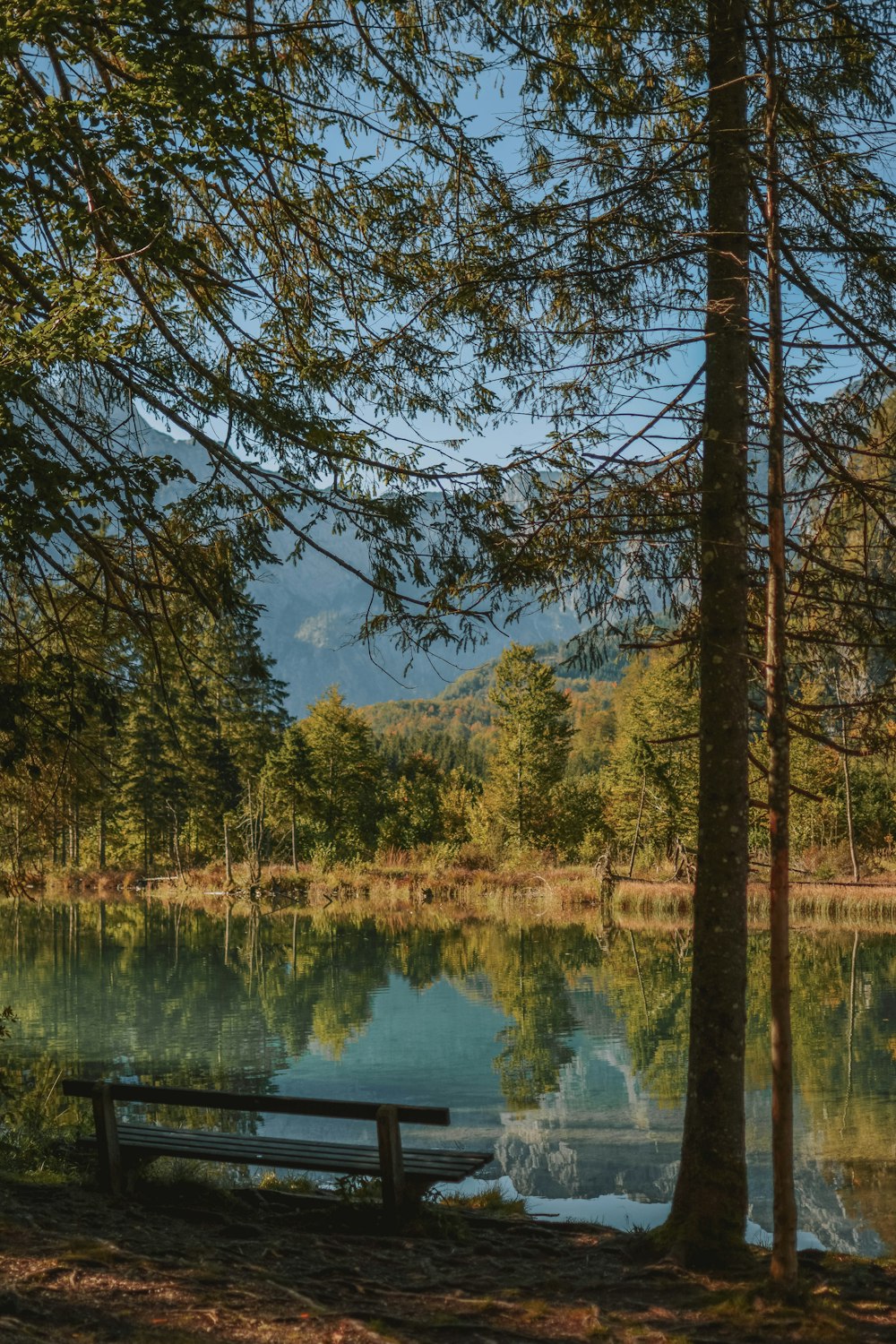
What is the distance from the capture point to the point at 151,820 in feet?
159

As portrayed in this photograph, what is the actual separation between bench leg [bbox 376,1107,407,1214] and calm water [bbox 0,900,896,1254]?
192 cm

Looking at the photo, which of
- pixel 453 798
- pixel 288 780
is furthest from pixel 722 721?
pixel 453 798

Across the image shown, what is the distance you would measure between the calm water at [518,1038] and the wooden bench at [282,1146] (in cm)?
181

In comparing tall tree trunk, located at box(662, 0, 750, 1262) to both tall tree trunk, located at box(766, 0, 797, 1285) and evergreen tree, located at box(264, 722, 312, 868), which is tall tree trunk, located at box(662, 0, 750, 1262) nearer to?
tall tree trunk, located at box(766, 0, 797, 1285)

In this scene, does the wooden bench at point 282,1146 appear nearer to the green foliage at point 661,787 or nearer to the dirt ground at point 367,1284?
the dirt ground at point 367,1284

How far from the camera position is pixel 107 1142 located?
20.5 feet

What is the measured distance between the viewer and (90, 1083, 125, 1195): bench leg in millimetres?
6188

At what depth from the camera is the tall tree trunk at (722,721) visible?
5215 mm

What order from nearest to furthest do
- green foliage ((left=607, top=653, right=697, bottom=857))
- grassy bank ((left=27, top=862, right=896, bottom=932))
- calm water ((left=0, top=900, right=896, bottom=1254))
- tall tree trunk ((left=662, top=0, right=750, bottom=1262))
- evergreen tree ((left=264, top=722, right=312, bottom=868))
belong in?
tall tree trunk ((left=662, top=0, right=750, bottom=1262))
calm water ((left=0, top=900, right=896, bottom=1254))
grassy bank ((left=27, top=862, right=896, bottom=932))
green foliage ((left=607, top=653, right=697, bottom=857))
evergreen tree ((left=264, top=722, right=312, bottom=868))

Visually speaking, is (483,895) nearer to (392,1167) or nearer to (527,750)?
(527,750)

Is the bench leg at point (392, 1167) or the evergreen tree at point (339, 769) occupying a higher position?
the evergreen tree at point (339, 769)

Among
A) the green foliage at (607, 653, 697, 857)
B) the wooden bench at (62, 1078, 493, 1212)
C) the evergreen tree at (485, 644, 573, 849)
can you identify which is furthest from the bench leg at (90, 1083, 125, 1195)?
the evergreen tree at (485, 644, 573, 849)

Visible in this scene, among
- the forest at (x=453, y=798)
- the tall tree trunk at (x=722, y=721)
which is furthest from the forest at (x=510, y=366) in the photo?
the forest at (x=453, y=798)

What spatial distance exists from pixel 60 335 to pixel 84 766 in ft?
15.1
